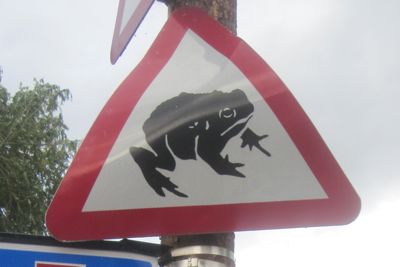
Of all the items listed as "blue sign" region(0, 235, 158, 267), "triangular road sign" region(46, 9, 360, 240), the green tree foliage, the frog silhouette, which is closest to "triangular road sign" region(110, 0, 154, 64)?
"triangular road sign" region(46, 9, 360, 240)

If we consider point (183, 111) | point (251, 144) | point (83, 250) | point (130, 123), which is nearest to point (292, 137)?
point (251, 144)

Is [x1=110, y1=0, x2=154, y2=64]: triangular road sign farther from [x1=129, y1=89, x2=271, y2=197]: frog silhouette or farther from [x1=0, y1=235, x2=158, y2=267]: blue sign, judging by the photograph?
[x1=0, y1=235, x2=158, y2=267]: blue sign

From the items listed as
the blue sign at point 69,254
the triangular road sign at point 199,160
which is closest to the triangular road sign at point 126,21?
the triangular road sign at point 199,160

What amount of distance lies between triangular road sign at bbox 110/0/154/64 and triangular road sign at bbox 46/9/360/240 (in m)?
0.10

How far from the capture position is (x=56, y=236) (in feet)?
5.24

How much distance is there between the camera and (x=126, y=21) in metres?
1.98

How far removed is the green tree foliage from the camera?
9.47m

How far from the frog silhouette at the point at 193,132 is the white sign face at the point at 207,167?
0.04 ft

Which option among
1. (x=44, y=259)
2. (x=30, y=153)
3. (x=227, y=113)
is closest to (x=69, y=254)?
(x=44, y=259)

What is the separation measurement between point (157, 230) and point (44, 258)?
25cm

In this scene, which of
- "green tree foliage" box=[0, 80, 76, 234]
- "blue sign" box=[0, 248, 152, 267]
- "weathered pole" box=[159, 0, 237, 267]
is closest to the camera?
"blue sign" box=[0, 248, 152, 267]

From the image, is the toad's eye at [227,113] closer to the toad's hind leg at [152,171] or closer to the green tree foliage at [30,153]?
the toad's hind leg at [152,171]

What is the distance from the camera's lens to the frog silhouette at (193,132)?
1.68 meters

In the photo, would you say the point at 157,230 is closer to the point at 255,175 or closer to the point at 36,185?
the point at 255,175
